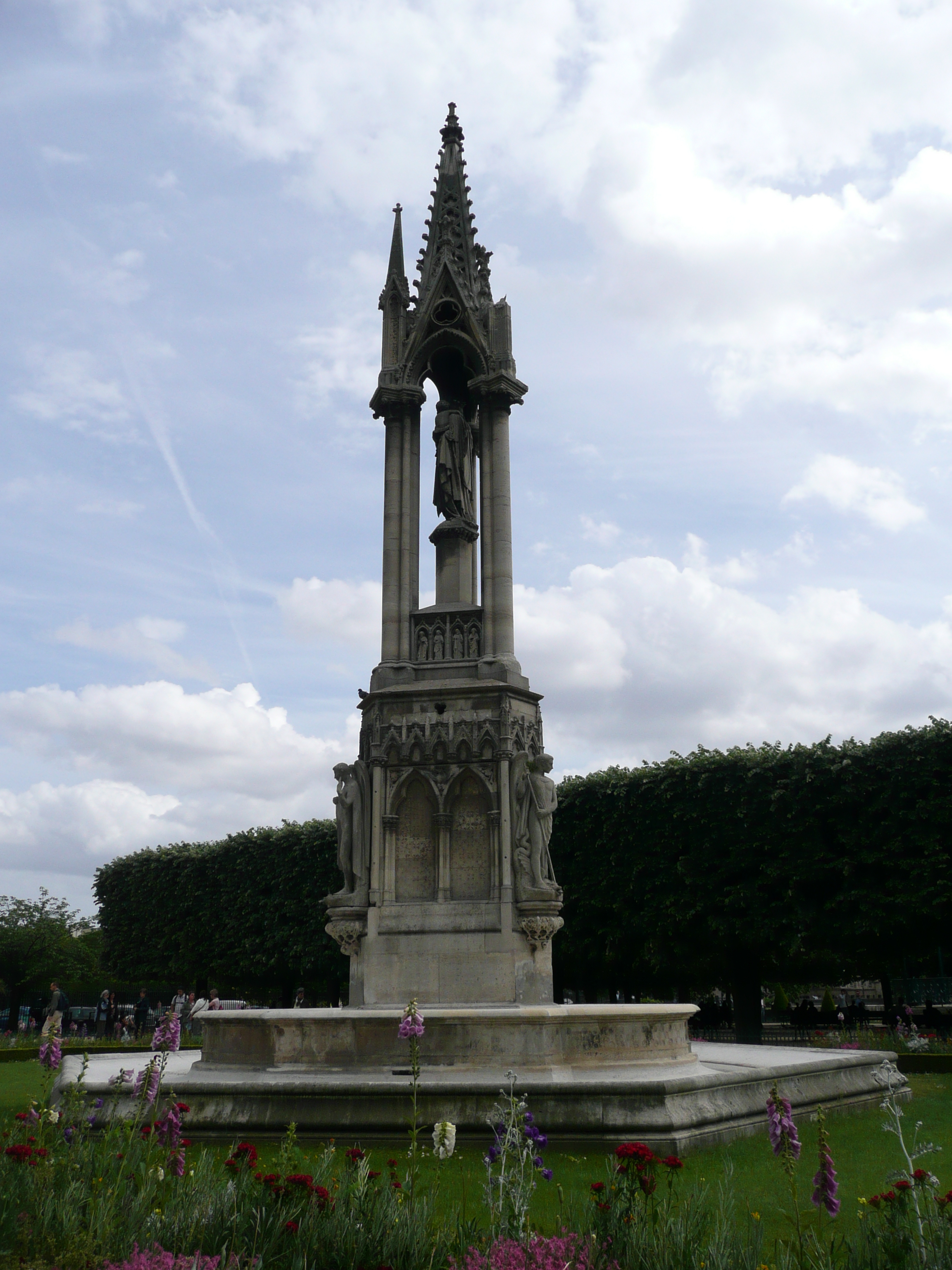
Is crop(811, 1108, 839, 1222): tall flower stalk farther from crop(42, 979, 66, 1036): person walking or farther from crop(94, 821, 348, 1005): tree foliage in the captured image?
crop(94, 821, 348, 1005): tree foliage

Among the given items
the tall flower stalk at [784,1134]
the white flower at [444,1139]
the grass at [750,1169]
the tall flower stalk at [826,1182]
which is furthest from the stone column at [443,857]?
the tall flower stalk at [826,1182]

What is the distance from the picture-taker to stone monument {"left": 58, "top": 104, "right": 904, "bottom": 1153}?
1028 cm

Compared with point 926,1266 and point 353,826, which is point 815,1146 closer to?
point 926,1266

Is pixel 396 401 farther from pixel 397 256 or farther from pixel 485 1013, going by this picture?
pixel 485 1013

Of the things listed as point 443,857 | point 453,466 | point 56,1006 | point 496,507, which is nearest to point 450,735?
point 443,857

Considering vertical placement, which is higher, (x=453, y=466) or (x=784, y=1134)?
(x=453, y=466)

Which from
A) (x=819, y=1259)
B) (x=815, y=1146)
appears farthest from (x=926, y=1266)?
(x=815, y=1146)

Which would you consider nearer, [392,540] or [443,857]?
[443,857]

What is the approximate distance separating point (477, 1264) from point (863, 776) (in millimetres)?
23178

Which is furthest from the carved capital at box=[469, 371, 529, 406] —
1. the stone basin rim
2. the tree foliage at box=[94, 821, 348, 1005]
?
the tree foliage at box=[94, 821, 348, 1005]

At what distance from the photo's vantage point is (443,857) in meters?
14.5

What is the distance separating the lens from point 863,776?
25.8 meters

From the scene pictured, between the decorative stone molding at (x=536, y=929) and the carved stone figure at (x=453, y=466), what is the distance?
21.1ft

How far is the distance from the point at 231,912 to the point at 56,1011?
1744 cm
